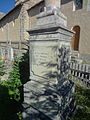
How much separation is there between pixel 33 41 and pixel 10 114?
283 centimetres

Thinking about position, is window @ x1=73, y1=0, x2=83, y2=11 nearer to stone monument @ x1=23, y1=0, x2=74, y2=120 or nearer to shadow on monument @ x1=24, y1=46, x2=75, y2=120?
stone monument @ x1=23, y1=0, x2=74, y2=120

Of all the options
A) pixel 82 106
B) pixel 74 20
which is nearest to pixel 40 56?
pixel 82 106

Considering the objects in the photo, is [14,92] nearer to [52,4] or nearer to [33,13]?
[52,4]

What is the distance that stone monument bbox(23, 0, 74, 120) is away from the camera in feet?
6.84

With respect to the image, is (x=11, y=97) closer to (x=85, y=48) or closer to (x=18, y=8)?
(x=85, y=48)

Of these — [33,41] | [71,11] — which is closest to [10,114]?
[33,41]

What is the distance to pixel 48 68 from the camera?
2.25 metres

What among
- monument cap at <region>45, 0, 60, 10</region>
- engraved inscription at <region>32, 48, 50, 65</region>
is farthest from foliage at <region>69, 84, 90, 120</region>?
monument cap at <region>45, 0, 60, 10</region>

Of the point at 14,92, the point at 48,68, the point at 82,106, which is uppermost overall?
the point at 48,68

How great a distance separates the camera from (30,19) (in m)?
12.5

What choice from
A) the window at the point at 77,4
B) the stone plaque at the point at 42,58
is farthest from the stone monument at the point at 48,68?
the window at the point at 77,4

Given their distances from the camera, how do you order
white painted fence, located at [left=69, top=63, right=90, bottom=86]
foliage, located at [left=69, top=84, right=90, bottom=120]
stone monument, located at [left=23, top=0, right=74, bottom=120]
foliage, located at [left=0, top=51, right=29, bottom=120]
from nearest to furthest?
stone monument, located at [left=23, top=0, right=74, bottom=120] → foliage, located at [left=69, top=84, right=90, bottom=120] → foliage, located at [left=0, top=51, right=29, bottom=120] → white painted fence, located at [left=69, top=63, right=90, bottom=86]

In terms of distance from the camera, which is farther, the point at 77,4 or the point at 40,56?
the point at 77,4

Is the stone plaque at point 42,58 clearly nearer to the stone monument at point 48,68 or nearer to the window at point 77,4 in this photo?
the stone monument at point 48,68
